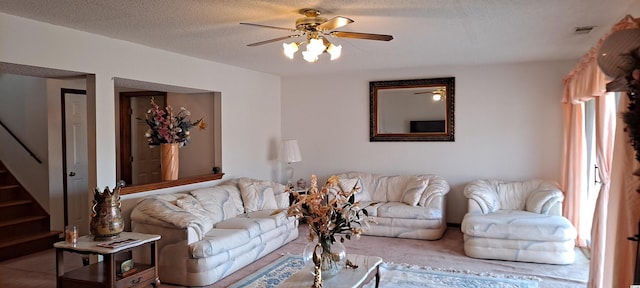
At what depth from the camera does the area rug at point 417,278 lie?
3.95m

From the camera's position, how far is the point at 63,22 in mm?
3615

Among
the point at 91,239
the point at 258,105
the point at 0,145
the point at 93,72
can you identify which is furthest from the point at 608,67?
the point at 0,145

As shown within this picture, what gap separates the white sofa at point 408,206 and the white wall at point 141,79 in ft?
5.17

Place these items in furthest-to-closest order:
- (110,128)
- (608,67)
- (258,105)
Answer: (258,105) → (110,128) → (608,67)

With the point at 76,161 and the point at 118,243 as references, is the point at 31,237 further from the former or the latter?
the point at 118,243

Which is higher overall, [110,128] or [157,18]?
[157,18]

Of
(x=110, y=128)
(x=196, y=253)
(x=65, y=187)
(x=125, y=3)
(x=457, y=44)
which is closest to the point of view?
(x=125, y=3)

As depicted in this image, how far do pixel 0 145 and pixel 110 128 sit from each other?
9.91 feet

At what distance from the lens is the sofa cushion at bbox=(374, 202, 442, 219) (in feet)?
18.1

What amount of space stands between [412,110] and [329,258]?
3.86m

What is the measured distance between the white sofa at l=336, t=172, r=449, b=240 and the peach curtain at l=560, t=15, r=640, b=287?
1518 mm

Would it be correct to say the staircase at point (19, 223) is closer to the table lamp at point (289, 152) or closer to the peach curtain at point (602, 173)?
the table lamp at point (289, 152)

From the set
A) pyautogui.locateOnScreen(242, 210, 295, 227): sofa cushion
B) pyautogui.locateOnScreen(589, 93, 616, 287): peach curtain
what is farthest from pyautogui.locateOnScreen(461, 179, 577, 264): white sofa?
pyautogui.locateOnScreen(242, 210, 295, 227): sofa cushion

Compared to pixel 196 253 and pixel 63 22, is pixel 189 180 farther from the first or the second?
pixel 63 22
